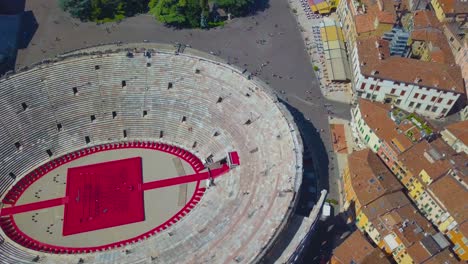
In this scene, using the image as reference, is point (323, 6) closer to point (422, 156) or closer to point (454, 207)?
point (422, 156)

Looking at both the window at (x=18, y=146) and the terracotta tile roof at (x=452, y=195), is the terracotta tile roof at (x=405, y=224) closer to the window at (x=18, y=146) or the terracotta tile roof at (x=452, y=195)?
the terracotta tile roof at (x=452, y=195)

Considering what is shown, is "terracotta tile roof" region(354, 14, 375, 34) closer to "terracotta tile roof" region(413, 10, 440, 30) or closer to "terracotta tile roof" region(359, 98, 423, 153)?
"terracotta tile roof" region(413, 10, 440, 30)

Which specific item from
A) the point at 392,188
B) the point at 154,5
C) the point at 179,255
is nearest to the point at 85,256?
the point at 179,255

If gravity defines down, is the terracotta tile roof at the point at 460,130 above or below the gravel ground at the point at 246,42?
below

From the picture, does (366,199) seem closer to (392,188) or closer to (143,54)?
(392,188)

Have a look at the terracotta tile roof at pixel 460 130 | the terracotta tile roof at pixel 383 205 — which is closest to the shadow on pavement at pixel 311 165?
the terracotta tile roof at pixel 383 205

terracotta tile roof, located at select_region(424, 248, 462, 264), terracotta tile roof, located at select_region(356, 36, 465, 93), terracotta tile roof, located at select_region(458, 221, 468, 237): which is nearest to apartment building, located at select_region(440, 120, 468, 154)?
terracotta tile roof, located at select_region(356, 36, 465, 93)

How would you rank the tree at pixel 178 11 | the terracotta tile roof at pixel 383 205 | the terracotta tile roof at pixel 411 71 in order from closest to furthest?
1. the terracotta tile roof at pixel 383 205
2. the terracotta tile roof at pixel 411 71
3. the tree at pixel 178 11

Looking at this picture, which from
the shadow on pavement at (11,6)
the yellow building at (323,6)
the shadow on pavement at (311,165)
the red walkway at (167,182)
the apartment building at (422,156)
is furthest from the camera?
the yellow building at (323,6)
